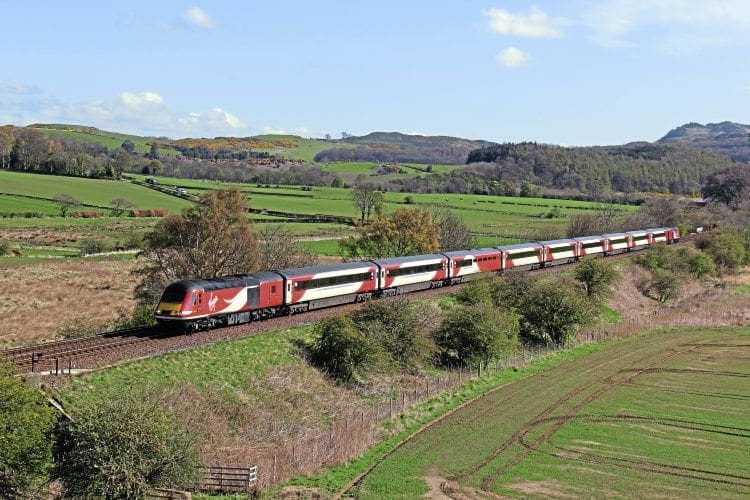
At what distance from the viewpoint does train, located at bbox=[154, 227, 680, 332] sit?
37.7m

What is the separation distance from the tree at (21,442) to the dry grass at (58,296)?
72.5 feet

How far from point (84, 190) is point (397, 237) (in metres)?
82.8

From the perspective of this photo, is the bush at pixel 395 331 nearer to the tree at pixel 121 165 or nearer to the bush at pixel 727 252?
the bush at pixel 727 252

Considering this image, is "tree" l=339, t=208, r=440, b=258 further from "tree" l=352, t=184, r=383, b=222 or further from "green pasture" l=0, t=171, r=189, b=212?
"green pasture" l=0, t=171, r=189, b=212

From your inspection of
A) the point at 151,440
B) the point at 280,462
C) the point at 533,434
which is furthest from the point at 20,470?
the point at 533,434

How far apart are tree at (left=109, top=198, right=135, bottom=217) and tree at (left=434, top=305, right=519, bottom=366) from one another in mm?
81403

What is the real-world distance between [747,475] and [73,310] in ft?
146

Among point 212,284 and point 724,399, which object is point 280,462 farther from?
point 724,399

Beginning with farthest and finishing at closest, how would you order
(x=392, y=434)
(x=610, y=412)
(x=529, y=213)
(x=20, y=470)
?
(x=529, y=213) < (x=610, y=412) < (x=392, y=434) < (x=20, y=470)

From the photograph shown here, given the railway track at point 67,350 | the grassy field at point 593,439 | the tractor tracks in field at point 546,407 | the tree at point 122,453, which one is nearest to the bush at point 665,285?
the tractor tracks in field at point 546,407

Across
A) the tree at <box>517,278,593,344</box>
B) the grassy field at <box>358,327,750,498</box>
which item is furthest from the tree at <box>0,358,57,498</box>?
the tree at <box>517,278,593,344</box>

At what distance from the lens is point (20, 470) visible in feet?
72.6

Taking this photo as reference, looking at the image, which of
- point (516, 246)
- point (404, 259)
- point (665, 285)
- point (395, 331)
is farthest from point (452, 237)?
point (395, 331)

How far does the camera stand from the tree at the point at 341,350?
38.8 meters
